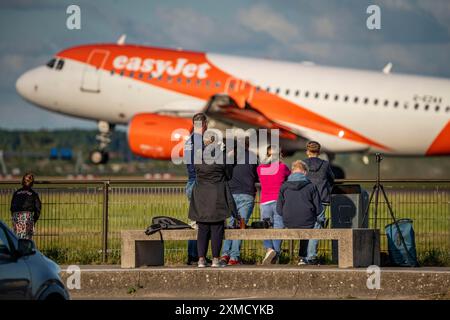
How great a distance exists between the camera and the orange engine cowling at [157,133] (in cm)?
3625

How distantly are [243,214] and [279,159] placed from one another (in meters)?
1.03

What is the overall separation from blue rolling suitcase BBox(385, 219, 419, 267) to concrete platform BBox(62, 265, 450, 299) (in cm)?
131

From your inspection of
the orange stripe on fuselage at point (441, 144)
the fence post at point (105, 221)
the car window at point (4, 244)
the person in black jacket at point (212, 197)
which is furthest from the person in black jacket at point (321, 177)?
the orange stripe on fuselage at point (441, 144)

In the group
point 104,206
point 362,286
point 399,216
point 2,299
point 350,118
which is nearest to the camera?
point 2,299

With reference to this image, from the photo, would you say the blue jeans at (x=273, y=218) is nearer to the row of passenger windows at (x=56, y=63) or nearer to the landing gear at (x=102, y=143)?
the landing gear at (x=102, y=143)

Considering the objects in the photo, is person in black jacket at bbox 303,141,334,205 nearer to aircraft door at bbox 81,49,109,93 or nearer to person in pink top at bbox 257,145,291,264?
person in pink top at bbox 257,145,291,264

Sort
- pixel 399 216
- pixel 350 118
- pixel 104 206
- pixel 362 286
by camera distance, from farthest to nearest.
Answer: pixel 350 118 → pixel 399 216 → pixel 104 206 → pixel 362 286

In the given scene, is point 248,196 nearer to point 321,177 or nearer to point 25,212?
point 321,177

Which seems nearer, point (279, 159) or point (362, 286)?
point (362, 286)

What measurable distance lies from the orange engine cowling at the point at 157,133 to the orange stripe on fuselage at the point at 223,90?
8.39 ft

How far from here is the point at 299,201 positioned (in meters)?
17.2

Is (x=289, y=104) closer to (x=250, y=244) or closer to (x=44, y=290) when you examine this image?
(x=250, y=244)
